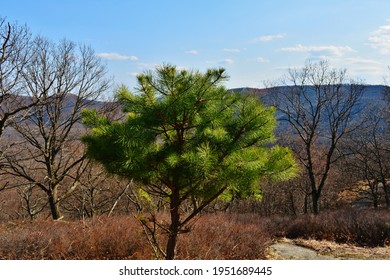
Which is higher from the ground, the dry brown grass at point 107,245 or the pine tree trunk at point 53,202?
the dry brown grass at point 107,245

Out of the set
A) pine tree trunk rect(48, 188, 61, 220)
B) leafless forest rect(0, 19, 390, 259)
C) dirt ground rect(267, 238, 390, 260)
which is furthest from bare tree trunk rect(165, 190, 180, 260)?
pine tree trunk rect(48, 188, 61, 220)

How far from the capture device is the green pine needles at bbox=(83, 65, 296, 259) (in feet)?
13.6

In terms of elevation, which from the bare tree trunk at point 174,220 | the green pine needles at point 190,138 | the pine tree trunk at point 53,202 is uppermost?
the green pine needles at point 190,138

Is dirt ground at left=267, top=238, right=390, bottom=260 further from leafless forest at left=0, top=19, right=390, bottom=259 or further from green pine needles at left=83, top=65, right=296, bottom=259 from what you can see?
green pine needles at left=83, top=65, right=296, bottom=259

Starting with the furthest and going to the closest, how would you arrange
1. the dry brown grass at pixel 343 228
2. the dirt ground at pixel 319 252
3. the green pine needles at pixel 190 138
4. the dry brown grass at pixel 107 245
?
the dry brown grass at pixel 343 228 → the dirt ground at pixel 319 252 → the dry brown grass at pixel 107 245 → the green pine needles at pixel 190 138

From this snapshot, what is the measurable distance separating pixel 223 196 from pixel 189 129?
117 cm

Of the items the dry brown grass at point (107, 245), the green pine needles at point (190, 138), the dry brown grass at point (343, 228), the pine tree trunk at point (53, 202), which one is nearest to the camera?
the green pine needles at point (190, 138)

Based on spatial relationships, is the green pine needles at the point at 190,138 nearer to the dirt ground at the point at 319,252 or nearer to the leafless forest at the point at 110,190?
the leafless forest at the point at 110,190

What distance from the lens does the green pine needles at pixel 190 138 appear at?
4.14 meters

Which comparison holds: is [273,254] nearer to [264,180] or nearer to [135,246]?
[135,246]

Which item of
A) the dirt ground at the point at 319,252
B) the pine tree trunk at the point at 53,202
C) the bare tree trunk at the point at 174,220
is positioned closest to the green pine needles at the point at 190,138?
the bare tree trunk at the point at 174,220

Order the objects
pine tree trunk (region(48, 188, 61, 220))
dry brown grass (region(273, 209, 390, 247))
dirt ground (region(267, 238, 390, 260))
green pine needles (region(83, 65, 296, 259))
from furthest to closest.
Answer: pine tree trunk (region(48, 188, 61, 220)) → dry brown grass (region(273, 209, 390, 247)) → dirt ground (region(267, 238, 390, 260)) → green pine needles (region(83, 65, 296, 259))

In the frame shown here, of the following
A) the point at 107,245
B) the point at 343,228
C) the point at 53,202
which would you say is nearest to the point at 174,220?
the point at 107,245

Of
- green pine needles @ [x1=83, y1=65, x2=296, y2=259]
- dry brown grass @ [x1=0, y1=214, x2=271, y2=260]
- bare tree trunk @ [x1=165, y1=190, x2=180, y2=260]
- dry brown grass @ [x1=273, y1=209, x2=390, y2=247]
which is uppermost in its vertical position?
green pine needles @ [x1=83, y1=65, x2=296, y2=259]
